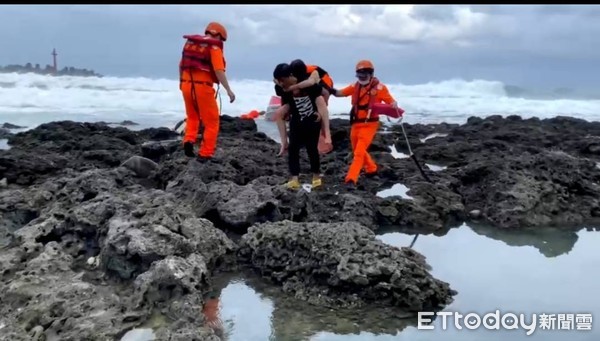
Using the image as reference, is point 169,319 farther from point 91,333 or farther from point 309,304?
point 309,304

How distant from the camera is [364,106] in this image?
6.63m

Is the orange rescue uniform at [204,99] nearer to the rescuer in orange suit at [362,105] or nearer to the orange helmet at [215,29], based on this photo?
the orange helmet at [215,29]

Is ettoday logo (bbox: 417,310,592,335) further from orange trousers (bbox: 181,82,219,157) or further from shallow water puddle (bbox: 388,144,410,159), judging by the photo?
shallow water puddle (bbox: 388,144,410,159)

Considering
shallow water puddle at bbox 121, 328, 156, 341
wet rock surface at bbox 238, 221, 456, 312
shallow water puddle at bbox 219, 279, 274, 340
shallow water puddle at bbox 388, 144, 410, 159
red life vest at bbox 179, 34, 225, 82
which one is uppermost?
red life vest at bbox 179, 34, 225, 82

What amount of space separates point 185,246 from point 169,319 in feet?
2.42

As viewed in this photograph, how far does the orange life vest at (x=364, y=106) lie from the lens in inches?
258

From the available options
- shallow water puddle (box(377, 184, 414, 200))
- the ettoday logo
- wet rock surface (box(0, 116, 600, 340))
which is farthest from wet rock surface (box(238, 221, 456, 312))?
shallow water puddle (box(377, 184, 414, 200))

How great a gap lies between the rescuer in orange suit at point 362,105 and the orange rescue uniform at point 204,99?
4.82ft

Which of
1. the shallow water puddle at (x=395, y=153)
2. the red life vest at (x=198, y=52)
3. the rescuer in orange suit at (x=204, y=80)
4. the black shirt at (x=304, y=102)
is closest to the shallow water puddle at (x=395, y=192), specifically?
the black shirt at (x=304, y=102)

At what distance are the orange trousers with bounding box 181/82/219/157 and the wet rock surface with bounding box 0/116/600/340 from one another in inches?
10.2

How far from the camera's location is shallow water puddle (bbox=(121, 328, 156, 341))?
2984mm

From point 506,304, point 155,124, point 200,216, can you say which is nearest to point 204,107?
point 200,216

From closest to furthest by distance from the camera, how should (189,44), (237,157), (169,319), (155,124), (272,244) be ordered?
(169,319)
(272,244)
(189,44)
(237,157)
(155,124)

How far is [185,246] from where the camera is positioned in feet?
12.6
